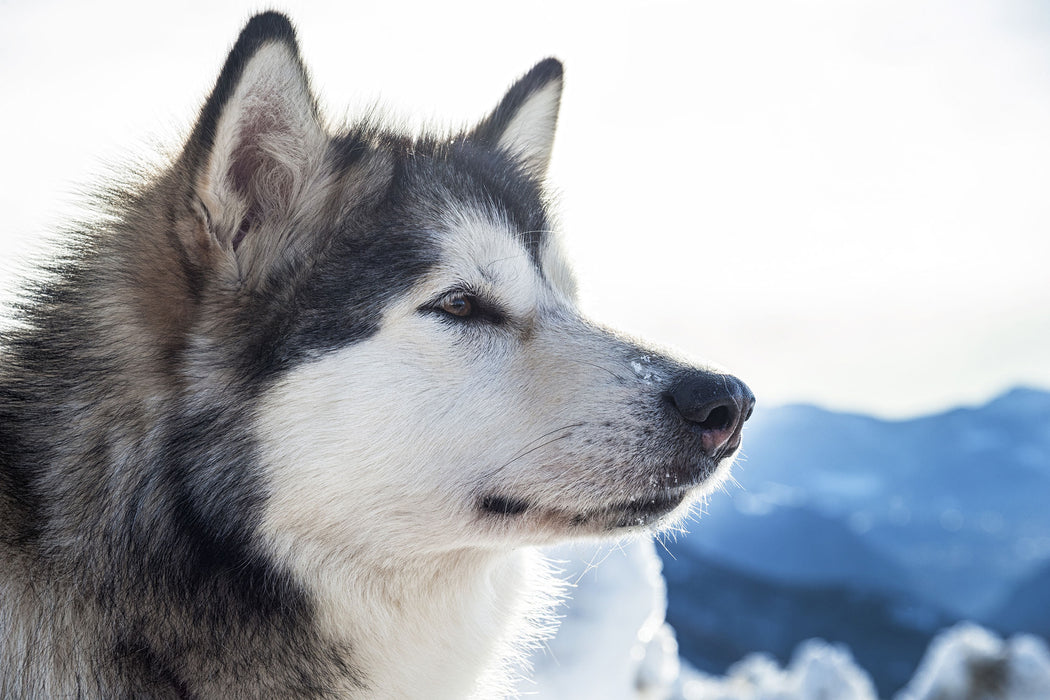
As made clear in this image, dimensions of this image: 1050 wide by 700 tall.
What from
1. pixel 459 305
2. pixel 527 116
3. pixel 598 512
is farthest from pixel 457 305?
pixel 527 116

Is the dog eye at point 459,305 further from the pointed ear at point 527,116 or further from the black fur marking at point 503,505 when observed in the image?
the pointed ear at point 527,116

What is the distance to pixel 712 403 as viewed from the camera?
2.10m

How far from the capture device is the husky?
205 centimetres

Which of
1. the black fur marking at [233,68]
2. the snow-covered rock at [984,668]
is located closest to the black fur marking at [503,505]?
the black fur marking at [233,68]

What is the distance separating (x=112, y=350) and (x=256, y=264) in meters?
0.45

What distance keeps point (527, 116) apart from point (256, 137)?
119 centimetres

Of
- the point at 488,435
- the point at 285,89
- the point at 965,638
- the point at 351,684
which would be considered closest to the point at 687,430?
the point at 488,435

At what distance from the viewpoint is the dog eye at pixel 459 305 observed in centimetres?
222

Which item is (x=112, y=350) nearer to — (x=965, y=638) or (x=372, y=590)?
(x=372, y=590)

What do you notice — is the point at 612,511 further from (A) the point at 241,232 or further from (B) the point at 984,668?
(B) the point at 984,668

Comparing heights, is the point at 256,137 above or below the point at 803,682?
above

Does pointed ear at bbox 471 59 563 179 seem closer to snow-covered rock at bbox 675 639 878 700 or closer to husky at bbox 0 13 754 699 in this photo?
husky at bbox 0 13 754 699

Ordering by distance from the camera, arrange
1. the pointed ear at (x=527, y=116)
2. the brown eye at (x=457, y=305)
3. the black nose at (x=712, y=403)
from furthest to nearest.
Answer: the pointed ear at (x=527, y=116)
the brown eye at (x=457, y=305)
the black nose at (x=712, y=403)

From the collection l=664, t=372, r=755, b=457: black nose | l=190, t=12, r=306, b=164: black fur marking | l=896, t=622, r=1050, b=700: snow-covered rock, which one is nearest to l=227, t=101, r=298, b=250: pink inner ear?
l=190, t=12, r=306, b=164: black fur marking
